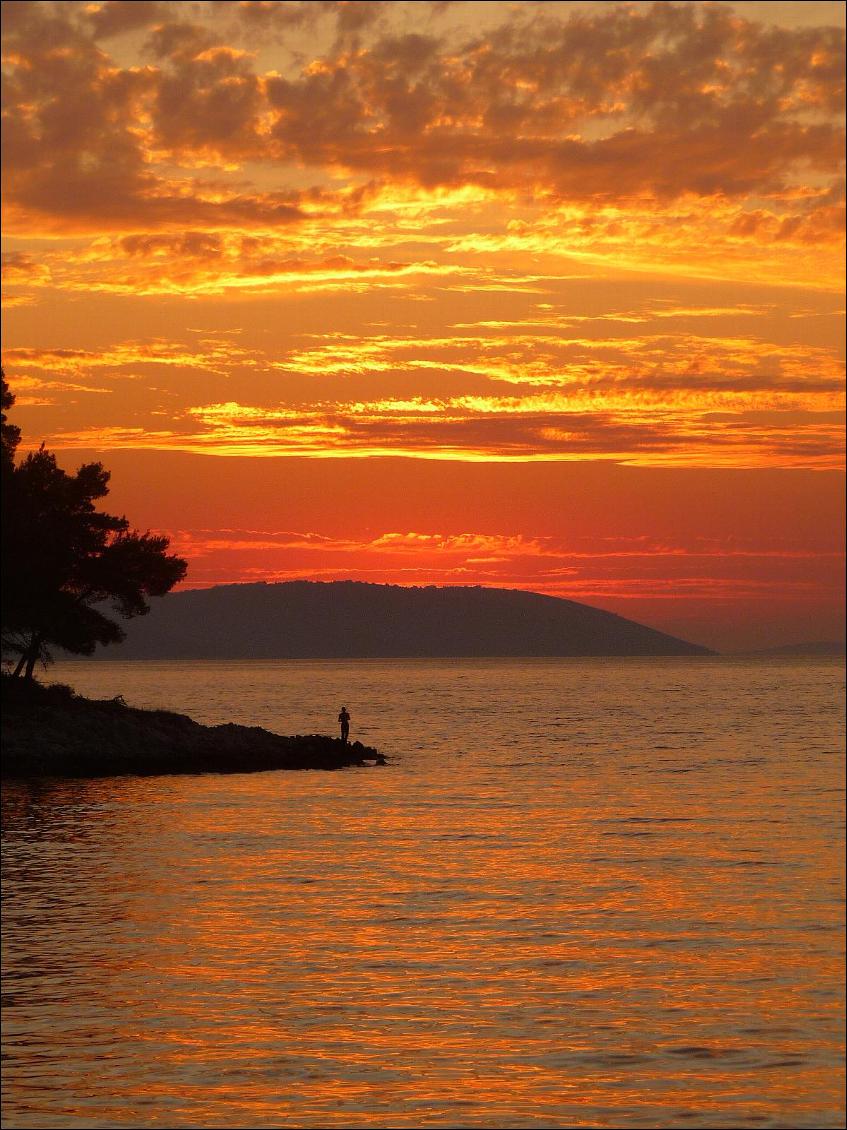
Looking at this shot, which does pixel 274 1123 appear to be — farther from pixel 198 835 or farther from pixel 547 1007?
pixel 198 835

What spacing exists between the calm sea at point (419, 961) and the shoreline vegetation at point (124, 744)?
8.95 metres

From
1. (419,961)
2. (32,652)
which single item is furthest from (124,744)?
(419,961)

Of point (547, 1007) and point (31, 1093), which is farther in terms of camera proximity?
point (547, 1007)

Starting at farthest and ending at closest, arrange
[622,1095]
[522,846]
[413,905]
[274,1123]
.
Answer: [522,846] < [413,905] < [622,1095] < [274,1123]

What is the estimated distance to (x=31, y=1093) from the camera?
1688 centimetres

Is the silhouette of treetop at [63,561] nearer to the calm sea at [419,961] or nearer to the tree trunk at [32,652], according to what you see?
the tree trunk at [32,652]

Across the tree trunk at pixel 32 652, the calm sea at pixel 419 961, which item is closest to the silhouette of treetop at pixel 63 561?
the tree trunk at pixel 32 652

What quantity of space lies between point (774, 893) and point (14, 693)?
47437 millimetres

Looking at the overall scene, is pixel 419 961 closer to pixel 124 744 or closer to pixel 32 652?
pixel 124 744

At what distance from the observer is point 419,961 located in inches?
966

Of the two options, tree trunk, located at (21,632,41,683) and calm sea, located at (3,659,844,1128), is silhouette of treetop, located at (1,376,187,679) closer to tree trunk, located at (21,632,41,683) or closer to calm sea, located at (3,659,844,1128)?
tree trunk, located at (21,632,41,683)

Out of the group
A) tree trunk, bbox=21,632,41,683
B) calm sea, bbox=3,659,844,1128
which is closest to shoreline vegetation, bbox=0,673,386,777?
tree trunk, bbox=21,632,41,683

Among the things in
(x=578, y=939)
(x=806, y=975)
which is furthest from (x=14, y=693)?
(x=806, y=975)

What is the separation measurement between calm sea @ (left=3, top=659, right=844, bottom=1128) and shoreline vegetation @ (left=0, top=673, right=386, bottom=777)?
8.95 m
